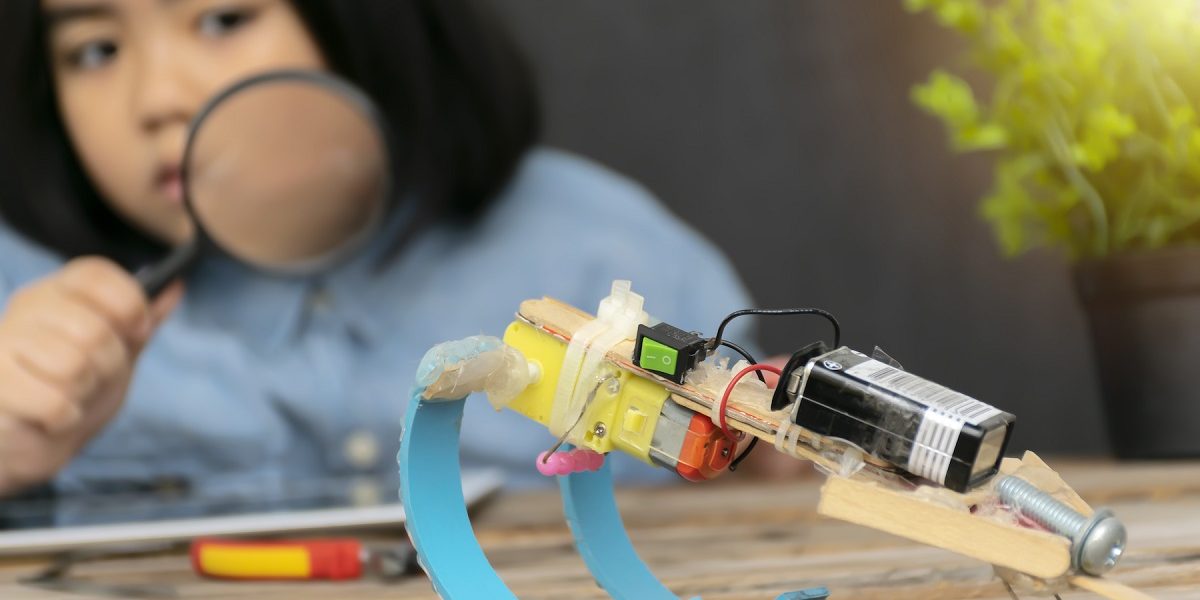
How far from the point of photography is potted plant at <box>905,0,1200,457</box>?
2.37 feet

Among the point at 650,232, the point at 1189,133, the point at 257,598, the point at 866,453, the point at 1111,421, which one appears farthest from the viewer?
the point at 650,232

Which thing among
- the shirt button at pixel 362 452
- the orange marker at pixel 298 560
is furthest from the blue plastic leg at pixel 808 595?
the shirt button at pixel 362 452

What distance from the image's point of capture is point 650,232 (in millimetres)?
A: 1193

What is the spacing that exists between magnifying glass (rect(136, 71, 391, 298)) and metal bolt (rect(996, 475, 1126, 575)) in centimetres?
63

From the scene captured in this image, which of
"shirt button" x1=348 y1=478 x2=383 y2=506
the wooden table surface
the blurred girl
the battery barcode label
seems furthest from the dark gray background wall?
the battery barcode label

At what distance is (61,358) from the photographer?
73 centimetres

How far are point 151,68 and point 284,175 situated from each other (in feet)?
0.57

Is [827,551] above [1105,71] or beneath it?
beneath

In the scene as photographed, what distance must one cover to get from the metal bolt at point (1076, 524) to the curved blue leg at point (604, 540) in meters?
0.16

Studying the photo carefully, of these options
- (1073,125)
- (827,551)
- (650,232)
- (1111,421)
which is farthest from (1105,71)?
(650,232)

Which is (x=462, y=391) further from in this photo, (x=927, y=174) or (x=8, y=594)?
(x=927, y=174)

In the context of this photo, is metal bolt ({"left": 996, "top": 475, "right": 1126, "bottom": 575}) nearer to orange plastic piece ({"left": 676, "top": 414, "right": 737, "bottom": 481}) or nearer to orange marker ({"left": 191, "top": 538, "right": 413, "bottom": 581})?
orange plastic piece ({"left": 676, "top": 414, "right": 737, "bottom": 481})

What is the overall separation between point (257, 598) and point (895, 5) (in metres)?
1.06

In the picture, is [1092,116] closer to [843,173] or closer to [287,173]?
[843,173]
